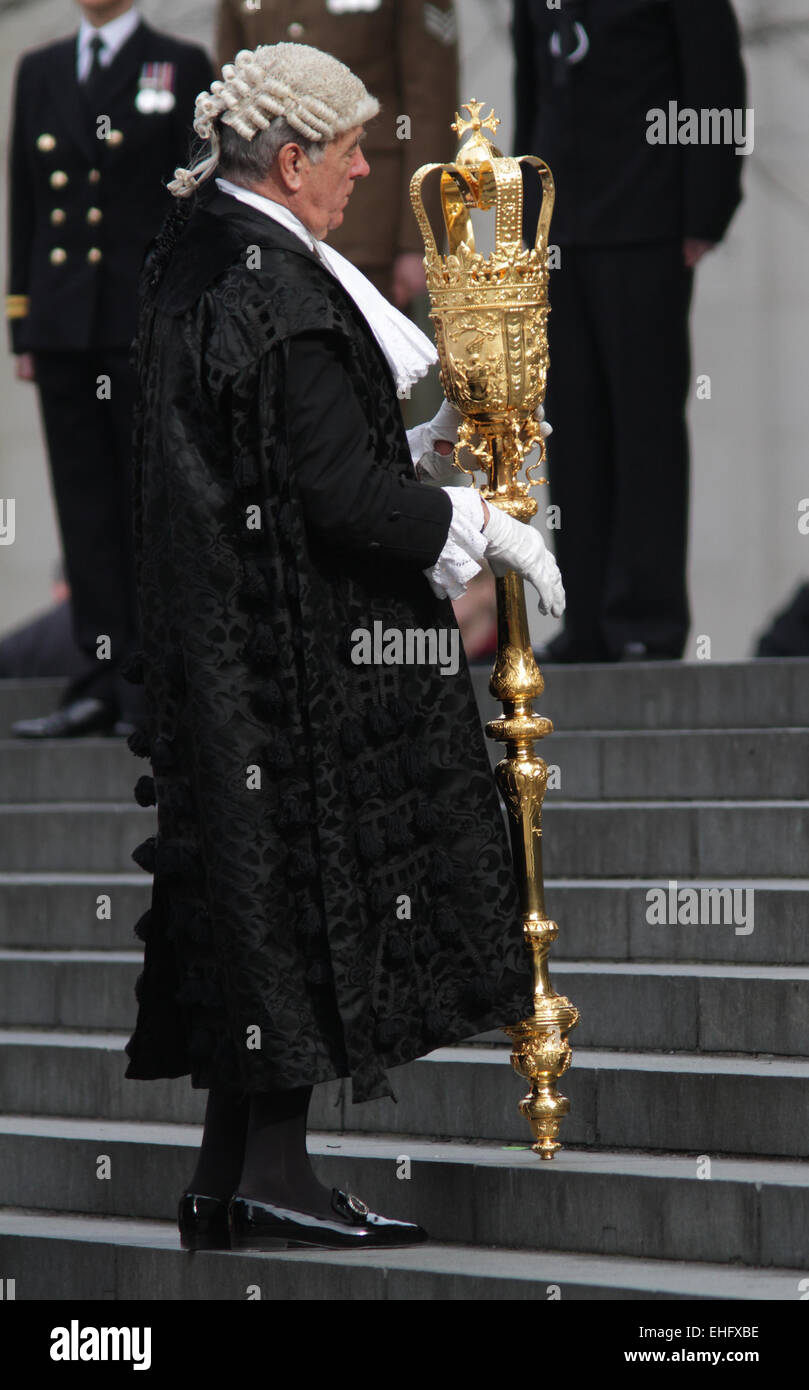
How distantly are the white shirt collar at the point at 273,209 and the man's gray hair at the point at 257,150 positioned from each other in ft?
0.06

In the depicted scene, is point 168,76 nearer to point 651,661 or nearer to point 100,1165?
point 651,661

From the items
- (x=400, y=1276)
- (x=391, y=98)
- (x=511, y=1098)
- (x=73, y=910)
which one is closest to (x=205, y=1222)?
(x=400, y=1276)

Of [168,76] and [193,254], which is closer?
[193,254]

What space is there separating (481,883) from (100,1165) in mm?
1358

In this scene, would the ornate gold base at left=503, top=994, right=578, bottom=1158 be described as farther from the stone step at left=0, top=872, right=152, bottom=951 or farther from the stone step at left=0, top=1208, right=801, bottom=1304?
the stone step at left=0, top=872, right=152, bottom=951

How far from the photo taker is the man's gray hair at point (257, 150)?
4070 mm

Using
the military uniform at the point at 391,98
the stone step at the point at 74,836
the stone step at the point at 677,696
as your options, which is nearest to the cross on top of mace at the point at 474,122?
the stone step at the point at 677,696

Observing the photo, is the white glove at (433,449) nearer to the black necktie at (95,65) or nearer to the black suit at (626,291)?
the black suit at (626,291)

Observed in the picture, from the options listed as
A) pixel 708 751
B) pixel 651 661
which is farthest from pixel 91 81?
pixel 708 751

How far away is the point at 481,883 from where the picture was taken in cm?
418

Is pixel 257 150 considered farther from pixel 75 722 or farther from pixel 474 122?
pixel 75 722

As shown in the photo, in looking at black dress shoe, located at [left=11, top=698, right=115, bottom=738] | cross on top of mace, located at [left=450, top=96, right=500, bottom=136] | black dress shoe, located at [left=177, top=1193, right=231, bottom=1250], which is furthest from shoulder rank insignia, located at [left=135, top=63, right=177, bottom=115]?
black dress shoe, located at [left=177, top=1193, right=231, bottom=1250]

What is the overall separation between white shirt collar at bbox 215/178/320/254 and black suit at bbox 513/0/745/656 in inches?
117

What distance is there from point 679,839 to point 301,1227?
1.88 metres
